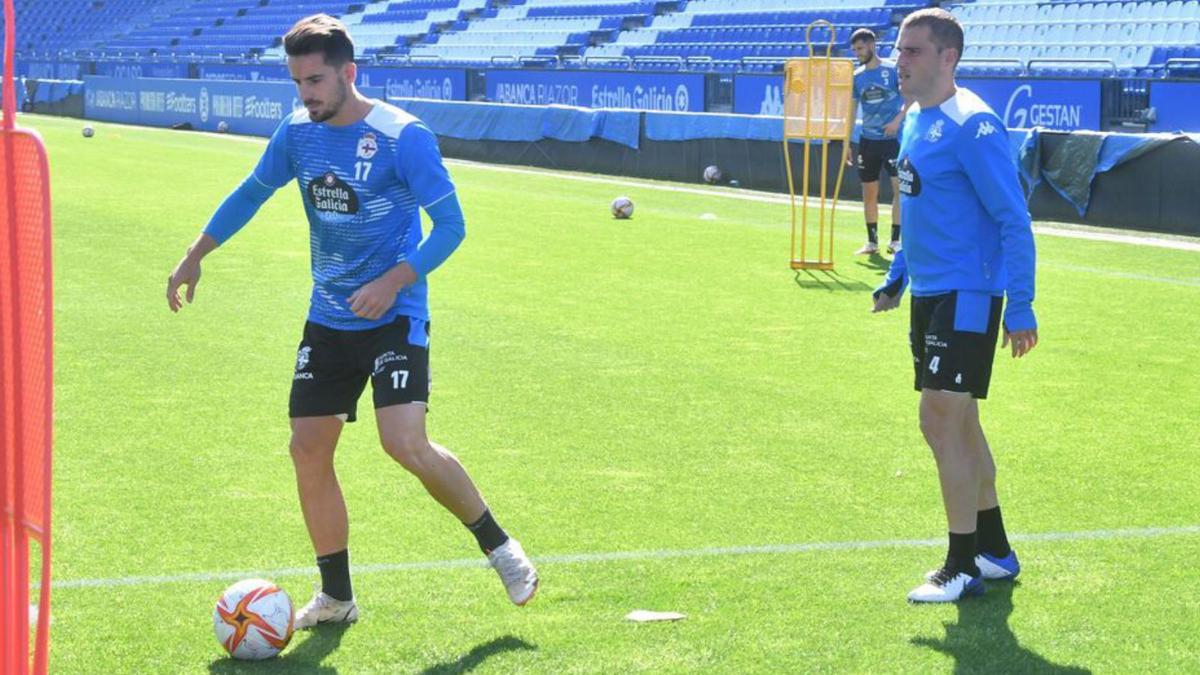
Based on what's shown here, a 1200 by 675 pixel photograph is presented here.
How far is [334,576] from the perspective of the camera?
5668 millimetres

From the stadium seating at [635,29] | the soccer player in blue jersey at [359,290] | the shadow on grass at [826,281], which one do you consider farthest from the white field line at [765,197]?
the soccer player in blue jersey at [359,290]

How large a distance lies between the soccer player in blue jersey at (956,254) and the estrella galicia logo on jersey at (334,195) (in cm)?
194

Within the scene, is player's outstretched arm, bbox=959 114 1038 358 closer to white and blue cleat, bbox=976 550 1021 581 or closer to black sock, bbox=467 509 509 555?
white and blue cleat, bbox=976 550 1021 581

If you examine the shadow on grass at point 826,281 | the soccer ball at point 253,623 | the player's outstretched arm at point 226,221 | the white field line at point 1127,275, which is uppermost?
the player's outstretched arm at point 226,221

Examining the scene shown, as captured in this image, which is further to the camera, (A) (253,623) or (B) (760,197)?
(B) (760,197)

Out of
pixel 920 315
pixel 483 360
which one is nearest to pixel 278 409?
pixel 483 360

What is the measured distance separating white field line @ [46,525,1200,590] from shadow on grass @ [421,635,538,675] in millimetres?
918

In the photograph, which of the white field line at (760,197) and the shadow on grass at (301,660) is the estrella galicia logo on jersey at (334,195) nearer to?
the shadow on grass at (301,660)

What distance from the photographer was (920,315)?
606 centimetres

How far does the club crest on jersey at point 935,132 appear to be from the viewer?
5.87 metres

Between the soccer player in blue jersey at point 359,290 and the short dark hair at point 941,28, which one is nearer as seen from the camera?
the soccer player in blue jersey at point 359,290

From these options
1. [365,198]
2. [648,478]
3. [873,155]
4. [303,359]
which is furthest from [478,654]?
[873,155]

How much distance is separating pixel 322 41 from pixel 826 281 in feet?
33.9

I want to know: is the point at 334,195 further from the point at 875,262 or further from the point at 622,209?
the point at 622,209
